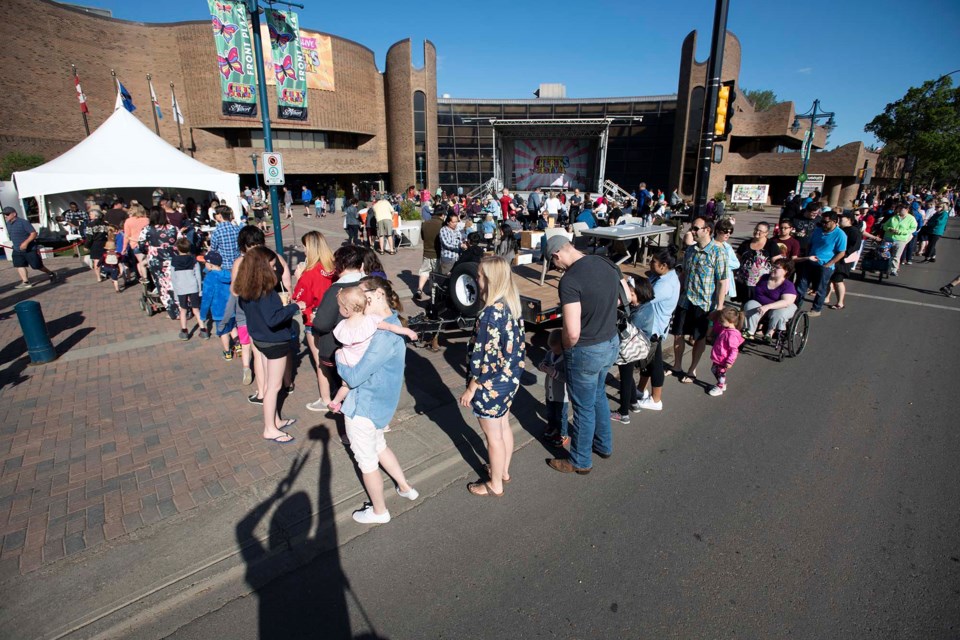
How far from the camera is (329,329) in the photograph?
151 inches

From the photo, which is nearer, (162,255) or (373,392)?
(373,392)

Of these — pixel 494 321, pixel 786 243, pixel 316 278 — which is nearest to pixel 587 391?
pixel 494 321

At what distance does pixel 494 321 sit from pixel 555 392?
4.68 ft

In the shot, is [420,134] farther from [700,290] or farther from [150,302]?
[700,290]

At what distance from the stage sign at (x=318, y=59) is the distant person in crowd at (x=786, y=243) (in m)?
33.2

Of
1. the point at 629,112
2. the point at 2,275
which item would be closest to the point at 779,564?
the point at 2,275

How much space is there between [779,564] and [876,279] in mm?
12804

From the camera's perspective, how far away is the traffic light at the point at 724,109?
27.2 ft

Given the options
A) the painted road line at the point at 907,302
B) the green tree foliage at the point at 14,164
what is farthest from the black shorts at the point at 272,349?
the green tree foliage at the point at 14,164

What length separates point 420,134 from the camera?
119 ft

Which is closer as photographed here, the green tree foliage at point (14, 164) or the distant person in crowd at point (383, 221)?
the distant person in crowd at point (383, 221)

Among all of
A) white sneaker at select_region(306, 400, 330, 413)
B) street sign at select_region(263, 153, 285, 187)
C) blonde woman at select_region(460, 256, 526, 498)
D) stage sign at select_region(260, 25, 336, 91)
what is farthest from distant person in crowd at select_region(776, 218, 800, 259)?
stage sign at select_region(260, 25, 336, 91)

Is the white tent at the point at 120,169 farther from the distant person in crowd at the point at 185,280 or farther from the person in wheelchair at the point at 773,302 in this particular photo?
the person in wheelchair at the point at 773,302

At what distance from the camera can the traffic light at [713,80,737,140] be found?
27.2 ft
